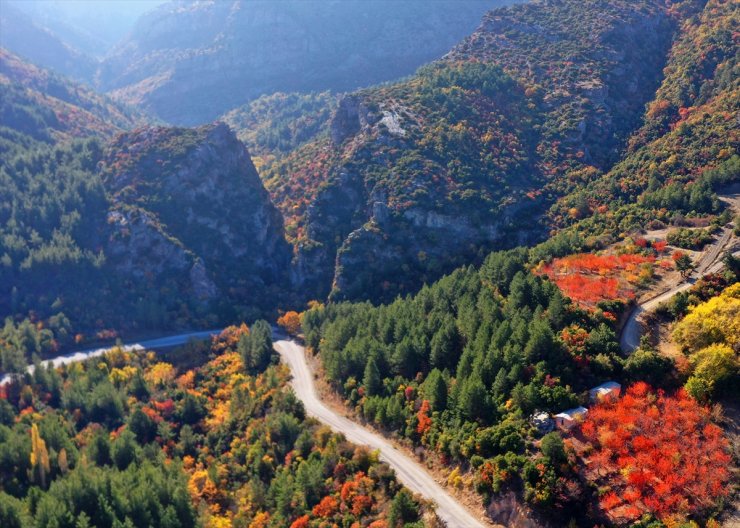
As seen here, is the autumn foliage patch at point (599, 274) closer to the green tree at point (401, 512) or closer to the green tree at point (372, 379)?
the green tree at point (372, 379)

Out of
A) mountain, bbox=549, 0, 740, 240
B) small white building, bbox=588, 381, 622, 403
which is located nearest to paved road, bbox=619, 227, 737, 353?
small white building, bbox=588, 381, 622, 403

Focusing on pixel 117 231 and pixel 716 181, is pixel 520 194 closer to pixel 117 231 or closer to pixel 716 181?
pixel 716 181

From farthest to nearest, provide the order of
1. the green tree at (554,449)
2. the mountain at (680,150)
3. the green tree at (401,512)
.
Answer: the mountain at (680,150) < the green tree at (401,512) < the green tree at (554,449)

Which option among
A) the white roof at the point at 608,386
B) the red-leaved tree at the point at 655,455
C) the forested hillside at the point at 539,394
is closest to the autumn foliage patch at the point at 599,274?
the forested hillside at the point at 539,394

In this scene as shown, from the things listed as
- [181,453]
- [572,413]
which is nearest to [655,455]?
[572,413]

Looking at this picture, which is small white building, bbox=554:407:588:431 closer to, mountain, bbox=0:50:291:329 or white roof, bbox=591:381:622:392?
white roof, bbox=591:381:622:392

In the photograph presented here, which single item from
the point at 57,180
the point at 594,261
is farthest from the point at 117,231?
the point at 594,261
